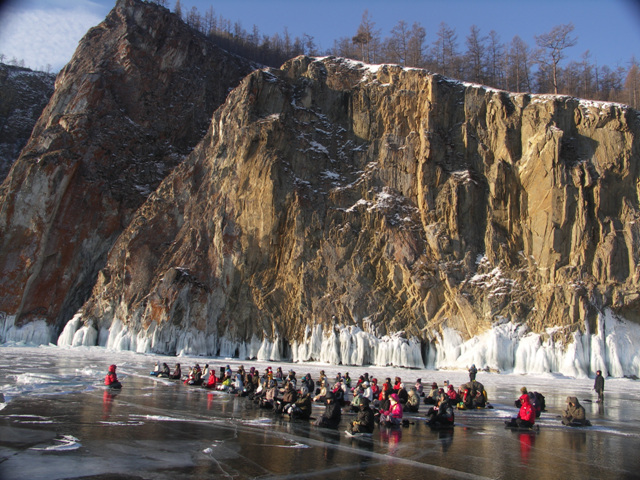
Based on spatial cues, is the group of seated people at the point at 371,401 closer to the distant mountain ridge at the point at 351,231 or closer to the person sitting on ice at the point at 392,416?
the person sitting on ice at the point at 392,416

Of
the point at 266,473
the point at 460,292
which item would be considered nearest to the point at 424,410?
the point at 266,473

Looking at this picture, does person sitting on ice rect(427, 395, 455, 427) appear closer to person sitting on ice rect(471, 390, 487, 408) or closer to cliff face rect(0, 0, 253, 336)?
person sitting on ice rect(471, 390, 487, 408)

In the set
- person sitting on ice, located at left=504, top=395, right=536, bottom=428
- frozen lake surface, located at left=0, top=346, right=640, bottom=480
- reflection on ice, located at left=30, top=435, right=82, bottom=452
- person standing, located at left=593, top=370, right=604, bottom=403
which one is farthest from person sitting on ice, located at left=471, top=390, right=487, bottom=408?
reflection on ice, located at left=30, top=435, right=82, bottom=452

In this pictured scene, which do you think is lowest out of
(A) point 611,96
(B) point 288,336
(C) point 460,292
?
(B) point 288,336

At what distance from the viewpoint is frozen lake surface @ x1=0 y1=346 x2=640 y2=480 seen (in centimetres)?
865

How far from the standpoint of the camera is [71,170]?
2340 inches

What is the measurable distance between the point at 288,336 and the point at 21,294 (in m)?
31.7

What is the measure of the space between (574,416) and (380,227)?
3308 centimetres

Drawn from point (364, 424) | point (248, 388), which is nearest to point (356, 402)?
point (364, 424)

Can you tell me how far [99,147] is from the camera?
62781 mm

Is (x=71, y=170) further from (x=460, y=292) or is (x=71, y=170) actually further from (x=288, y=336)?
(x=460, y=292)

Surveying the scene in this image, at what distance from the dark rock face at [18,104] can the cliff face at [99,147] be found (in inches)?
634

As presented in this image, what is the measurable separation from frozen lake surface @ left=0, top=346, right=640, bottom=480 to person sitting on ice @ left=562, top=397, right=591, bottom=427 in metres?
0.43

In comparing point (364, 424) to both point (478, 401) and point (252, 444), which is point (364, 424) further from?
point (478, 401)
